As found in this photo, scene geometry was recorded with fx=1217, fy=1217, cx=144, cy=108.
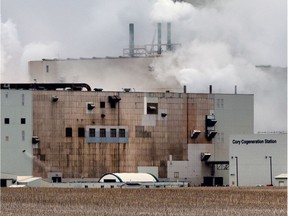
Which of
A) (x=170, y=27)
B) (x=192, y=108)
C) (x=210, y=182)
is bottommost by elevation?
(x=210, y=182)

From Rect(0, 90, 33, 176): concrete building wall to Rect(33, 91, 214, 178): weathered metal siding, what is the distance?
106cm

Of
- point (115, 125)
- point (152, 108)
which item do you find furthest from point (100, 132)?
point (152, 108)

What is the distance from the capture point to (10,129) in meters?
128

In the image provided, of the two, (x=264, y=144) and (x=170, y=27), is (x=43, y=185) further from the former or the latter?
(x=170, y=27)

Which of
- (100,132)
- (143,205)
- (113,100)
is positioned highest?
(113,100)

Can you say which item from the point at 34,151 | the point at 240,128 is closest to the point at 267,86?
the point at 240,128

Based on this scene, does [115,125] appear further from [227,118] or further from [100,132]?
[227,118]

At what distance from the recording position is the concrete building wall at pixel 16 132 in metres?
128

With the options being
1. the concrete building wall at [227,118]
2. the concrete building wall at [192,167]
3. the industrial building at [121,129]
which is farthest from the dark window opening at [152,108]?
the concrete building wall at [227,118]

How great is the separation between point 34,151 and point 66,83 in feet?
47.2

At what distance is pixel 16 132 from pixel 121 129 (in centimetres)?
1257

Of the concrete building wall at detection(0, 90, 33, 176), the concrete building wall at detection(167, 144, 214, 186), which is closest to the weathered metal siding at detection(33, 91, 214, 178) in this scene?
the concrete building wall at detection(167, 144, 214, 186)

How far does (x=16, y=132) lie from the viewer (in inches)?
5059

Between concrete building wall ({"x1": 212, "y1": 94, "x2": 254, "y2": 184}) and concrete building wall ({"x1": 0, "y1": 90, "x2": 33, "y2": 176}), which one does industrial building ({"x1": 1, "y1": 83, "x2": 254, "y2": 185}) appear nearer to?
concrete building wall ({"x1": 212, "y1": 94, "x2": 254, "y2": 184})
